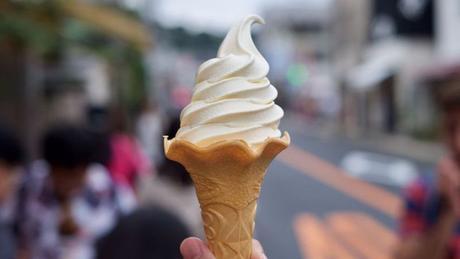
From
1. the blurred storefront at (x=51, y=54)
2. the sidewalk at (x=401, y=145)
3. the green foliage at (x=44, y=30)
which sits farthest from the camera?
the sidewalk at (x=401, y=145)

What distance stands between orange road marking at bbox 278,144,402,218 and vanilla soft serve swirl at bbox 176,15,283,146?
7.04 meters

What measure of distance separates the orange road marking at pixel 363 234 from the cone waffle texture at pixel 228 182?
5124mm

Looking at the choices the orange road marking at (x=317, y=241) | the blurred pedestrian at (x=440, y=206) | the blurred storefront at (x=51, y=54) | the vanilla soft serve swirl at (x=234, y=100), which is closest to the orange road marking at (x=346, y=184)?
the orange road marking at (x=317, y=241)

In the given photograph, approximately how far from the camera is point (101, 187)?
331cm

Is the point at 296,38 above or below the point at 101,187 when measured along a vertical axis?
below

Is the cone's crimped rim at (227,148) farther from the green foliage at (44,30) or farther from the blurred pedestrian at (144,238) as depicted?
the green foliage at (44,30)

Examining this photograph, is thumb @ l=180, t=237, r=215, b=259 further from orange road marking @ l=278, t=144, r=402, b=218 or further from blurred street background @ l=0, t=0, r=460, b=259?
orange road marking @ l=278, t=144, r=402, b=218

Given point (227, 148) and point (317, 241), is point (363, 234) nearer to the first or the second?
point (317, 241)

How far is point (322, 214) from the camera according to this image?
31.2 feet

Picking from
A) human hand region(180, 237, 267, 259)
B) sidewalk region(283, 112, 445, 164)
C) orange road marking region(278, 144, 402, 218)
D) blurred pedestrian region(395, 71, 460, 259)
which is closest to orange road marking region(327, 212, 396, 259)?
orange road marking region(278, 144, 402, 218)

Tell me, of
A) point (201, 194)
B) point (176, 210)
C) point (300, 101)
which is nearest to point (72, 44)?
point (176, 210)

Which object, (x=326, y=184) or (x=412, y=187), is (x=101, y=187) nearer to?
(x=412, y=187)

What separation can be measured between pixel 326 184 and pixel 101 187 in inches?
399

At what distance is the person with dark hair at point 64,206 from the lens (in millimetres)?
3047
